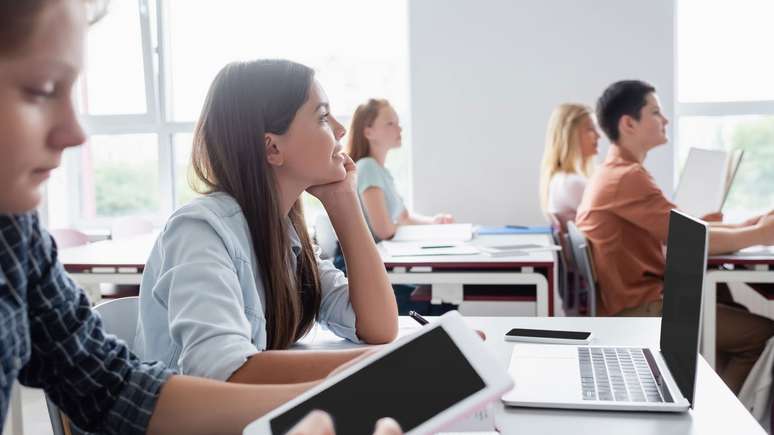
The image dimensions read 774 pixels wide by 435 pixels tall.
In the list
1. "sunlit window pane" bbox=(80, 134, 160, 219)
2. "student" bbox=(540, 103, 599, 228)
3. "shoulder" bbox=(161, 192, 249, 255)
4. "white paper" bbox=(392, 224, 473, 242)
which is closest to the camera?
"shoulder" bbox=(161, 192, 249, 255)

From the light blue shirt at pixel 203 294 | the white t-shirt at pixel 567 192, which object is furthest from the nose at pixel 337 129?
the white t-shirt at pixel 567 192

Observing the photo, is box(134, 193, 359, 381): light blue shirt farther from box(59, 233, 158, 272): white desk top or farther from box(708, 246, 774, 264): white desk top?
box(708, 246, 774, 264): white desk top

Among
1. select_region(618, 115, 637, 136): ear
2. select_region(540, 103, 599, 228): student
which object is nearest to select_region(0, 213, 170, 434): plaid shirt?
select_region(618, 115, 637, 136): ear

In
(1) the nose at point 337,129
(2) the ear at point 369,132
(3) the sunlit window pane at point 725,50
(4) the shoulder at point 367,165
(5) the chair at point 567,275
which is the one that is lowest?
(5) the chair at point 567,275

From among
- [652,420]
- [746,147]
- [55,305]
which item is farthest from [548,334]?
[746,147]

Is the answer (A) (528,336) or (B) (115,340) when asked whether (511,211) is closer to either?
(A) (528,336)

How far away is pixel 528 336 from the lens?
1433 mm

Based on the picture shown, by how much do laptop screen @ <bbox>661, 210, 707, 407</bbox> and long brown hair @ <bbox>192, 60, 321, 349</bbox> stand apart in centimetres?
67

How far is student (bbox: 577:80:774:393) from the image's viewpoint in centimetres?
258

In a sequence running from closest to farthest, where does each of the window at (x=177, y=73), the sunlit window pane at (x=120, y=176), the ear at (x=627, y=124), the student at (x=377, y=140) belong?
the ear at (x=627, y=124)
the student at (x=377, y=140)
the window at (x=177, y=73)
the sunlit window pane at (x=120, y=176)

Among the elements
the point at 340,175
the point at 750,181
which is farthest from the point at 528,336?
the point at 750,181

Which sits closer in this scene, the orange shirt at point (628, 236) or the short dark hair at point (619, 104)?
the orange shirt at point (628, 236)

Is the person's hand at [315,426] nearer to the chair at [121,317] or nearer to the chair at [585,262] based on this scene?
the chair at [121,317]

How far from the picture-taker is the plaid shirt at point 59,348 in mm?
755
